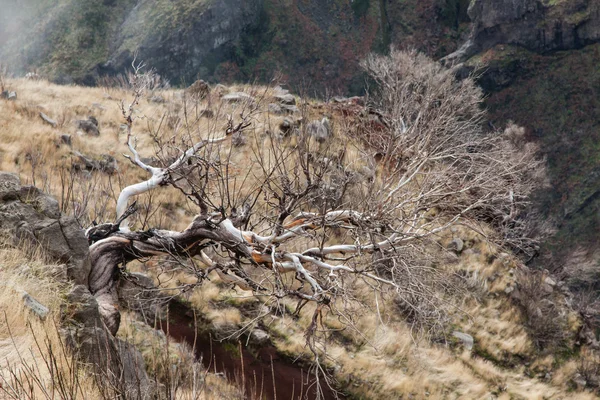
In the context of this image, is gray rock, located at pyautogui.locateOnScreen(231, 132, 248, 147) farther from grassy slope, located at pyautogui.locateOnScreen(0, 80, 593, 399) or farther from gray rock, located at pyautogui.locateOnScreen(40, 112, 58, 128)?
gray rock, located at pyautogui.locateOnScreen(40, 112, 58, 128)

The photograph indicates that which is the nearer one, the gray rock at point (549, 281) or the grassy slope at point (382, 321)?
the grassy slope at point (382, 321)

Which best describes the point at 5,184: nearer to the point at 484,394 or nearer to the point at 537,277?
the point at 484,394

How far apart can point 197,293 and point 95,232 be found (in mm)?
3227

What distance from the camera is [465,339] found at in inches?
442

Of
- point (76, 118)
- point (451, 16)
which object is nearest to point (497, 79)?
point (451, 16)

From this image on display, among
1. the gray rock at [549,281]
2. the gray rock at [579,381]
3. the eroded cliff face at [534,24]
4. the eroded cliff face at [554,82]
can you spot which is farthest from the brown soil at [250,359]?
the eroded cliff face at [534,24]

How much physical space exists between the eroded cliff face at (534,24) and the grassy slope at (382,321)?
42.8 metres

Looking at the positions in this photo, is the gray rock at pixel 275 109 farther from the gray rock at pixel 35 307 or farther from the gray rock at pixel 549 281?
the gray rock at pixel 35 307

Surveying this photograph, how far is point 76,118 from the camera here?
14289 millimetres

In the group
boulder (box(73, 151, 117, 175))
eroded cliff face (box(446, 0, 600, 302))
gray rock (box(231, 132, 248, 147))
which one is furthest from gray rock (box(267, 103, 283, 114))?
eroded cliff face (box(446, 0, 600, 302))

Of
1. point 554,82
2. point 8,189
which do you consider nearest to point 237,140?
point 8,189

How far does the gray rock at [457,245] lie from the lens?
1366 cm

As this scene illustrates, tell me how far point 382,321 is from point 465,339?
192 inches

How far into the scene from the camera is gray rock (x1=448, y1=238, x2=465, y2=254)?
44.8 feet
